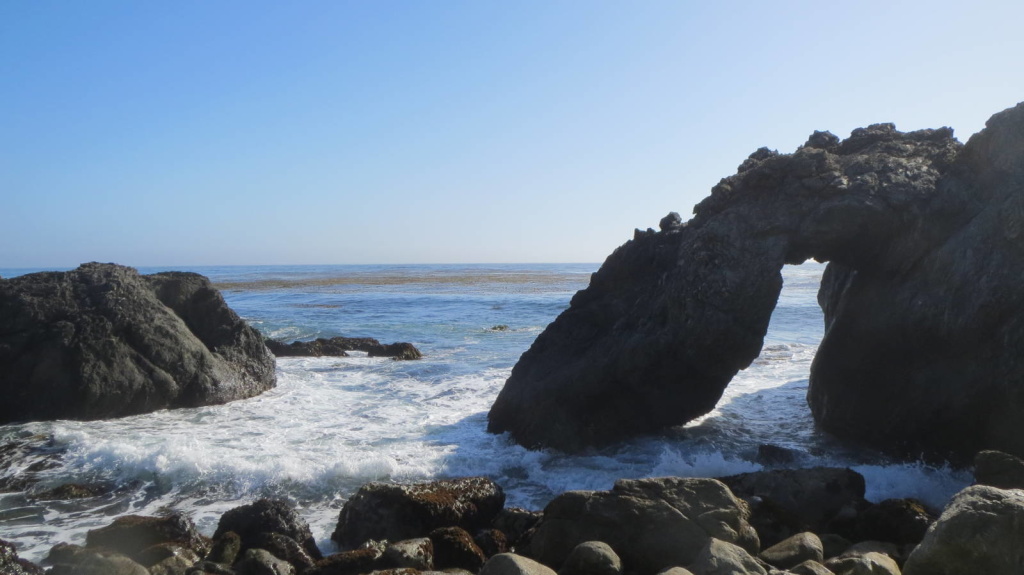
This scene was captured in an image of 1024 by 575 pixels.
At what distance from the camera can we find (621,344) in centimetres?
1146

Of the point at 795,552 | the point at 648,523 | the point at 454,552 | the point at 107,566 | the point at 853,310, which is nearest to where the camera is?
the point at 107,566

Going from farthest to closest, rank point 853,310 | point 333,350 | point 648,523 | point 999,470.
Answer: point 333,350
point 853,310
point 999,470
point 648,523

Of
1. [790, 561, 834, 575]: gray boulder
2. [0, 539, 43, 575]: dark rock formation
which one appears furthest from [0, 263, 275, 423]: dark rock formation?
[790, 561, 834, 575]: gray boulder

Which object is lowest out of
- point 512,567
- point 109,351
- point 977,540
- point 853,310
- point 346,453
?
point 346,453

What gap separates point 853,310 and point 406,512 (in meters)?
7.82

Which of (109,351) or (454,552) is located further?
(109,351)

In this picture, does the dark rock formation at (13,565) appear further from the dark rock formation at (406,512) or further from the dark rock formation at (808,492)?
the dark rock formation at (808,492)

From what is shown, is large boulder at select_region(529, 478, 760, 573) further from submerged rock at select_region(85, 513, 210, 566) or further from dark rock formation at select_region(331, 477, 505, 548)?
submerged rock at select_region(85, 513, 210, 566)

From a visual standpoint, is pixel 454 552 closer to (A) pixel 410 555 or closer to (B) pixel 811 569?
(A) pixel 410 555

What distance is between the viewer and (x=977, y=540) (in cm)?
523

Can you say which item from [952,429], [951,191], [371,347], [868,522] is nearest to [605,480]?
[868,522]

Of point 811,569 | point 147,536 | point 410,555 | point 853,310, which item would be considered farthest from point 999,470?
point 147,536

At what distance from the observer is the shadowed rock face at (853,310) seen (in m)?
9.60

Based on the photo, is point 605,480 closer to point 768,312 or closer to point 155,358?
point 768,312
